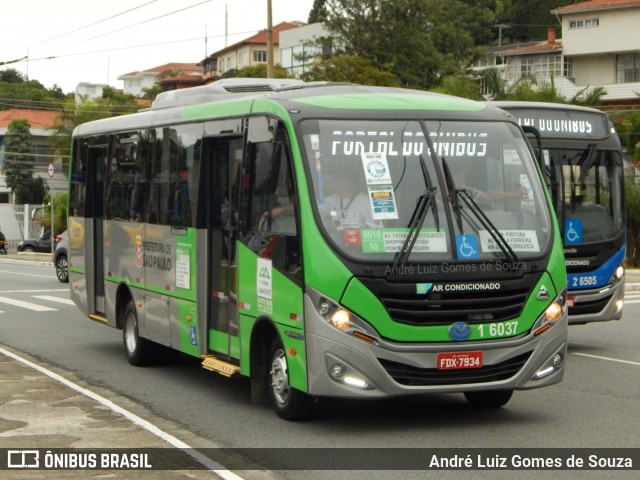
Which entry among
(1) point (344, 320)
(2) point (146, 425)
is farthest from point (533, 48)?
(1) point (344, 320)

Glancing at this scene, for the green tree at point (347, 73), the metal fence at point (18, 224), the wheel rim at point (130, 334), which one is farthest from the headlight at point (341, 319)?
the metal fence at point (18, 224)

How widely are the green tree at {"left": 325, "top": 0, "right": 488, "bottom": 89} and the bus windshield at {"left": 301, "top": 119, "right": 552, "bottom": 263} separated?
185ft

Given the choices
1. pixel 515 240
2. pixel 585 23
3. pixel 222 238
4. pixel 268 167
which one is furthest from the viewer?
pixel 585 23

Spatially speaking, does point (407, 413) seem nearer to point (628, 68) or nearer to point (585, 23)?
point (628, 68)

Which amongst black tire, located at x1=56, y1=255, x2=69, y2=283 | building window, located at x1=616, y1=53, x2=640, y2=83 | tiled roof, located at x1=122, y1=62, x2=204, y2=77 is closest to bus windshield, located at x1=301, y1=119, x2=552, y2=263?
black tire, located at x1=56, y1=255, x2=69, y2=283

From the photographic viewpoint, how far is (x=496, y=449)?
29.8 feet

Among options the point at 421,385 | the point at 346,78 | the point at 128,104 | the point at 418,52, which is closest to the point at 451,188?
the point at 421,385

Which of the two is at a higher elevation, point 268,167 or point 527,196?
point 268,167

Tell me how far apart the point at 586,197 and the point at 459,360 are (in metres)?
6.53

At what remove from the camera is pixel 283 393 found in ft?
34.1

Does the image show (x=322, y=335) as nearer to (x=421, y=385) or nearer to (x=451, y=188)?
(x=421, y=385)

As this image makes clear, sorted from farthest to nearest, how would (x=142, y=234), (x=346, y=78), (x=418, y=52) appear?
(x=418, y=52), (x=346, y=78), (x=142, y=234)

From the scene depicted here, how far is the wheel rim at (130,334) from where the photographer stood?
1444cm

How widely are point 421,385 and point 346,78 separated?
148ft
